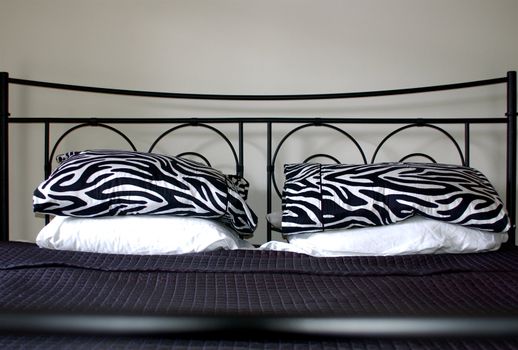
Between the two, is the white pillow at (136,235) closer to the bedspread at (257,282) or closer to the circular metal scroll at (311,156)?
Result: the bedspread at (257,282)

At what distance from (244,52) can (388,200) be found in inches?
37.2

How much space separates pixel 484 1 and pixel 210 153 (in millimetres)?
1316

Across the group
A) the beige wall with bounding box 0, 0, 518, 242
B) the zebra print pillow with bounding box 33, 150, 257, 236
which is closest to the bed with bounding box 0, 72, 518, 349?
the zebra print pillow with bounding box 33, 150, 257, 236

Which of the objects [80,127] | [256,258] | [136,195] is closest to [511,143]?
[256,258]

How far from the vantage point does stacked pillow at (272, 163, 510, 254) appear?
3.59 feet

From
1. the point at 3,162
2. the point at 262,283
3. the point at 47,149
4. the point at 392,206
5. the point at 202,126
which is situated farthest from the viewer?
the point at 202,126

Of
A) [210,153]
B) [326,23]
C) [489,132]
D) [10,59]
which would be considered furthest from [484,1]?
[10,59]

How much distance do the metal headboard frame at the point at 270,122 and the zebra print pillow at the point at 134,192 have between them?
0.43 metres

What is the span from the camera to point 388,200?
1.11 metres

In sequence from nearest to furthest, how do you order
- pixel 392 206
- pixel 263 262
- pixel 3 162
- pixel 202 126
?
1. pixel 263 262
2. pixel 392 206
3. pixel 3 162
4. pixel 202 126

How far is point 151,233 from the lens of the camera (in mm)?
1099

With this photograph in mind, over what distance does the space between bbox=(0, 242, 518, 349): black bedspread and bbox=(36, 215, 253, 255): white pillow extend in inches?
1.5

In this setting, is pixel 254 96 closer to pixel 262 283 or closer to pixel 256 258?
pixel 256 258

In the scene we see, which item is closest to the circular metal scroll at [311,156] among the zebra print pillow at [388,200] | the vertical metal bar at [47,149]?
the zebra print pillow at [388,200]
